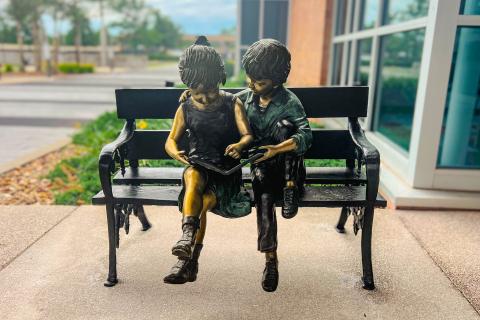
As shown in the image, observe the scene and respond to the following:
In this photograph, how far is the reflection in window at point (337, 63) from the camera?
321 inches

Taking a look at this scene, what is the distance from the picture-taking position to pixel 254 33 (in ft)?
53.8

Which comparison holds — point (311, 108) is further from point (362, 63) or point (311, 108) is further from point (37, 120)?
point (37, 120)

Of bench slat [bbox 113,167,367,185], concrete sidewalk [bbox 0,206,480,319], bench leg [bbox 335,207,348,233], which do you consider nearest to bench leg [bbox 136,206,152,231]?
concrete sidewalk [bbox 0,206,480,319]

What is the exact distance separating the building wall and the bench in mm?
5451

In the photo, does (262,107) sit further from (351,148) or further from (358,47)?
(358,47)

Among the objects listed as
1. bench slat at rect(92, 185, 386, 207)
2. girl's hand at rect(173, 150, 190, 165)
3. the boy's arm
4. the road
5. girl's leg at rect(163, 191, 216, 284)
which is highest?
the boy's arm

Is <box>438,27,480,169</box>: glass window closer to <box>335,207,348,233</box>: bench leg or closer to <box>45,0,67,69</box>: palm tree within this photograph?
<box>335,207,348,233</box>: bench leg

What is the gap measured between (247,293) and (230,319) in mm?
292

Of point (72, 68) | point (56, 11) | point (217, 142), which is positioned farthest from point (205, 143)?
point (56, 11)

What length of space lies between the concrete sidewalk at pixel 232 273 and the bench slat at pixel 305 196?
1.80ft

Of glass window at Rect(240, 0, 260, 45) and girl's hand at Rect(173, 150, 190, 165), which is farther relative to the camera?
glass window at Rect(240, 0, 260, 45)

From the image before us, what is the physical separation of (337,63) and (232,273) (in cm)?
626

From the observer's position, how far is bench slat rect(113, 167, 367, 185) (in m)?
2.97

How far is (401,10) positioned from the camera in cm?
580
